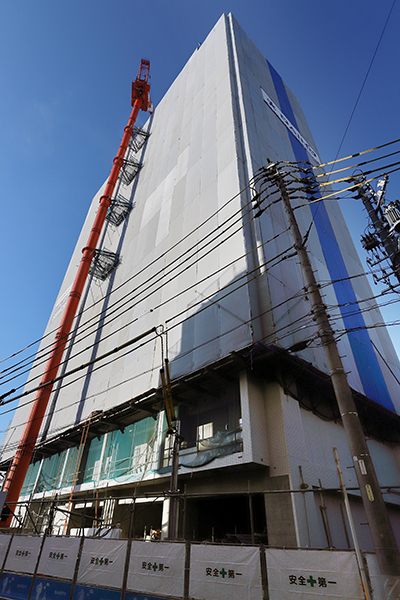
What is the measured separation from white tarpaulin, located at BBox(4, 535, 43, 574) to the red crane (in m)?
3.13

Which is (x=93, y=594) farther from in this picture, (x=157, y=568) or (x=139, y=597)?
(x=157, y=568)

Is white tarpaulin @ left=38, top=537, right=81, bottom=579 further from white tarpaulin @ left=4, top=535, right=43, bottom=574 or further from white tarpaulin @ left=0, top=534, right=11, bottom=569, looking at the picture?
white tarpaulin @ left=0, top=534, right=11, bottom=569

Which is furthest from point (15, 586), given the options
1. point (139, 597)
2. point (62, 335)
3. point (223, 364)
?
point (62, 335)

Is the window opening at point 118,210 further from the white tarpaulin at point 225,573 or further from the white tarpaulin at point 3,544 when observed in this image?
the white tarpaulin at point 225,573

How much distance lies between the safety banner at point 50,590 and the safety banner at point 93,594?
0.35m

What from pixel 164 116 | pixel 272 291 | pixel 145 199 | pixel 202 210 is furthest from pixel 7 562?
pixel 164 116

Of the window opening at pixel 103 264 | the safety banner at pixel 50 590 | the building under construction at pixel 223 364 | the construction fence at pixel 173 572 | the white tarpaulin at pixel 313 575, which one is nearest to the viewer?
the white tarpaulin at pixel 313 575

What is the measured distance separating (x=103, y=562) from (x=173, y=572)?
89.5 inches

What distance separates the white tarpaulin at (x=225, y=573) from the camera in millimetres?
6887

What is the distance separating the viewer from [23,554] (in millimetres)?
10547

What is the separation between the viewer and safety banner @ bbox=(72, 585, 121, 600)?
26.4 feet

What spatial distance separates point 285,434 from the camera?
13.1 meters

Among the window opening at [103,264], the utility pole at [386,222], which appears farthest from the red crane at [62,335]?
the utility pole at [386,222]

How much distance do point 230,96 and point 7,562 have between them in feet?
102
